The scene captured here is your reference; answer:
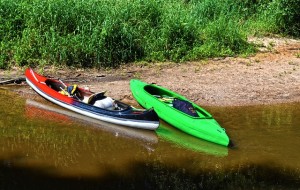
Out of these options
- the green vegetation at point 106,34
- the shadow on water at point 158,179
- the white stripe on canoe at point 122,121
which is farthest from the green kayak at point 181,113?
the green vegetation at point 106,34

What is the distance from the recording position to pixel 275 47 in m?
15.8

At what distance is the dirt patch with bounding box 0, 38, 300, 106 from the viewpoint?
39.5ft

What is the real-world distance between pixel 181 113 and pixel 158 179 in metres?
2.42

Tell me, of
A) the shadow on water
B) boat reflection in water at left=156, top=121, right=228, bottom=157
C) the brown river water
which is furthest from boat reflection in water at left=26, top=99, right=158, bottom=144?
the shadow on water

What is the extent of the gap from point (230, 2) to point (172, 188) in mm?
11774

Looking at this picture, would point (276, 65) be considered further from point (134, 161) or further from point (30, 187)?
point (30, 187)

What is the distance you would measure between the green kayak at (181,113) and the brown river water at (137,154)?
0.18 meters

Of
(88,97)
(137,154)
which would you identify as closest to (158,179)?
Answer: (137,154)

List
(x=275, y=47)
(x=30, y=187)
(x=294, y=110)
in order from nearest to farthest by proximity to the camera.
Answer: (x=30, y=187), (x=294, y=110), (x=275, y=47)

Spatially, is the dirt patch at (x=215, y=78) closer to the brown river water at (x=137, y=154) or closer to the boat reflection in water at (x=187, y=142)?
the brown river water at (x=137, y=154)

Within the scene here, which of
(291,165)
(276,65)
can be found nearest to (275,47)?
(276,65)

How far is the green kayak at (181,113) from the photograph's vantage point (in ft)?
30.4

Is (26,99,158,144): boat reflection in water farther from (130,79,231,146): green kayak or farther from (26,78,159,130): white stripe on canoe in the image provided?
(130,79,231,146): green kayak

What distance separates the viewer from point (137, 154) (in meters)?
8.60
